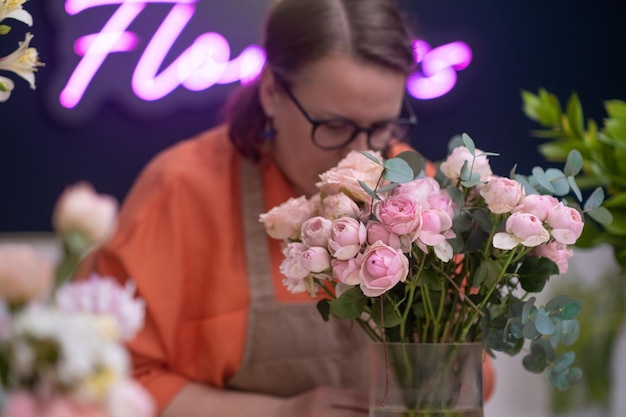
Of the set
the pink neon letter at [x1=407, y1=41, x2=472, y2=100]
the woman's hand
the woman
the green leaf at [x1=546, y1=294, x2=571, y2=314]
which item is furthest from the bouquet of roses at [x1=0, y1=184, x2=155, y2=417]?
the pink neon letter at [x1=407, y1=41, x2=472, y2=100]

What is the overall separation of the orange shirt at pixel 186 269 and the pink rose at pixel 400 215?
63cm

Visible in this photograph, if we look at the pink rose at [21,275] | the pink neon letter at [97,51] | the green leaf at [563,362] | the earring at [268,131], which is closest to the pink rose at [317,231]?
the green leaf at [563,362]

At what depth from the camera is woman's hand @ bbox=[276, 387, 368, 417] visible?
46.7 inches

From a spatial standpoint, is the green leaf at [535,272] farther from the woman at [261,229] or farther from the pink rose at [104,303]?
the pink rose at [104,303]

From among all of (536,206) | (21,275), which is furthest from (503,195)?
(21,275)

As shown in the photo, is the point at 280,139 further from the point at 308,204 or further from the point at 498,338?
the point at 498,338

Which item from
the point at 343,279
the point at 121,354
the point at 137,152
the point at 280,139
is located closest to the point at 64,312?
the point at 121,354

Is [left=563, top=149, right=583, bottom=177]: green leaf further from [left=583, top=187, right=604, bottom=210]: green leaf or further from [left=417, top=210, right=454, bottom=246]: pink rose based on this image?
[left=417, top=210, right=454, bottom=246]: pink rose

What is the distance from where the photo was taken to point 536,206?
899 mm

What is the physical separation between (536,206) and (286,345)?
70 cm

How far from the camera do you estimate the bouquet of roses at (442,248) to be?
0.87 metres

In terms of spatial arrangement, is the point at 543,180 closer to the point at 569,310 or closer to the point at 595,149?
the point at 569,310

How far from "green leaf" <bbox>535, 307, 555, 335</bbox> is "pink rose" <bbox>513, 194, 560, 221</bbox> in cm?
12

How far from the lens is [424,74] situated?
257 centimetres
